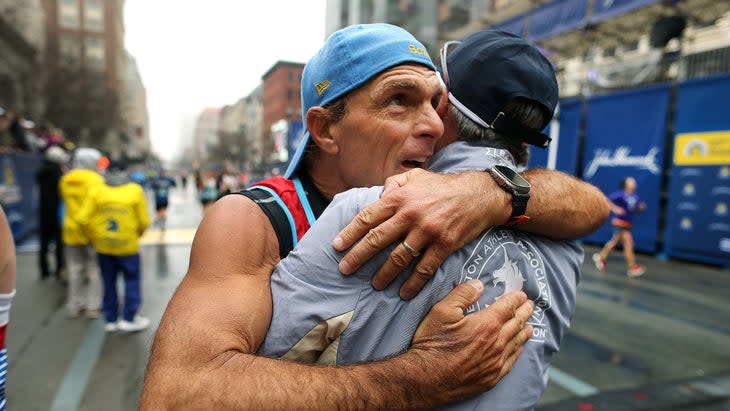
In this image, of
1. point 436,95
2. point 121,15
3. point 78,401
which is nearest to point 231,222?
point 436,95

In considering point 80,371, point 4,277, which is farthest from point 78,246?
point 4,277

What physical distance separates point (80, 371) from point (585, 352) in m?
4.78

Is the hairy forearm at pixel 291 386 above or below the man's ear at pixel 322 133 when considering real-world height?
below

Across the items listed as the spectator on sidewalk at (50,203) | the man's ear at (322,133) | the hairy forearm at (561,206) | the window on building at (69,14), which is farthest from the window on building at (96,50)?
the hairy forearm at (561,206)

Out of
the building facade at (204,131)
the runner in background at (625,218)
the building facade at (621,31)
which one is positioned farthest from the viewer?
the building facade at (204,131)

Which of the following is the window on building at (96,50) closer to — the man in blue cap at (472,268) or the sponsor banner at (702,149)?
the sponsor banner at (702,149)

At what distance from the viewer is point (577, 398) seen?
348 cm

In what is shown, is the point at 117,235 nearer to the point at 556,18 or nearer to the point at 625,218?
the point at 625,218

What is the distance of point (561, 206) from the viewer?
1.31 metres

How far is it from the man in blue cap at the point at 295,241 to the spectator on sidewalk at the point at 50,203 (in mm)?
7024

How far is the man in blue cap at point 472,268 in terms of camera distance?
969 mm

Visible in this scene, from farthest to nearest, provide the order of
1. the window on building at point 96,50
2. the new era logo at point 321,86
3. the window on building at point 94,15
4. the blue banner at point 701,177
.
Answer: the window on building at point 94,15, the window on building at point 96,50, the blue banner at point 701,177, the new era logo at point 321,86

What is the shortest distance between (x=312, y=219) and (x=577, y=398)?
322 cm

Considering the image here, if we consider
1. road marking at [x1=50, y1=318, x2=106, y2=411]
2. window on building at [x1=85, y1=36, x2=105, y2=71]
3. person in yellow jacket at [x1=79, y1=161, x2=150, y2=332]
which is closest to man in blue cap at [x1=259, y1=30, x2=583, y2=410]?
road marking at [x1=50, y1=318, x2=106, y2=411]
